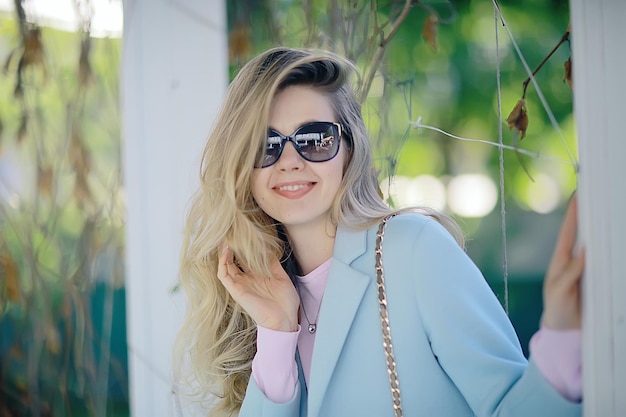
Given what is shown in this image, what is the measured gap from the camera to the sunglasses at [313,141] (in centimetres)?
207

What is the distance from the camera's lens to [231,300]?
2.43m

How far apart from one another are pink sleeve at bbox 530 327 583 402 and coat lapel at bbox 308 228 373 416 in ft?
1.91

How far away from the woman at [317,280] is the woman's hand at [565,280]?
0.59ft

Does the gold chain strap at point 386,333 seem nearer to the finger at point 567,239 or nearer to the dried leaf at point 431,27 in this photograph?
the finger at point 567,239

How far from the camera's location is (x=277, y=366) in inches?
83.5

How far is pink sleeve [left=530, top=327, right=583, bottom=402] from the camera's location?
1.47 metres

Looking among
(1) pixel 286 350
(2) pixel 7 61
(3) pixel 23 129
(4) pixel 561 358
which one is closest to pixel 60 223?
(3) pixel 23 129

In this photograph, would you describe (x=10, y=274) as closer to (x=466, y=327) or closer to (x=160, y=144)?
(x=160, y=144)

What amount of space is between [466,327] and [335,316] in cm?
37

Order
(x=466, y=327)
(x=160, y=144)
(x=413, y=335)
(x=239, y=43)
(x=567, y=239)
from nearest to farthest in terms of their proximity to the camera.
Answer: (x=567, y=239), (x=466, y=327), (x=413, y=335), (x=160, y=144), (x=239, y=43)

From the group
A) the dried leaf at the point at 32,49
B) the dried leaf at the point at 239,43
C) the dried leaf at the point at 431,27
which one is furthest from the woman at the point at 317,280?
the dried leaf at the point at 32,49

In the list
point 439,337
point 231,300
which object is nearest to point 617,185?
point 439,337

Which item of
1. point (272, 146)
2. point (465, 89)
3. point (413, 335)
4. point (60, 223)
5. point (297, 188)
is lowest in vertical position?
point (413, 335)

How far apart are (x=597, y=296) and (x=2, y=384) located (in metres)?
2.81
